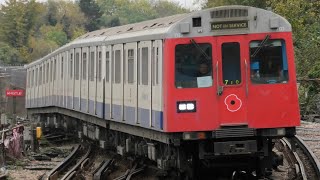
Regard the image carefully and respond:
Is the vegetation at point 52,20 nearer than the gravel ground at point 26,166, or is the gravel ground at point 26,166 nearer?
the gravel ground at point 26,166

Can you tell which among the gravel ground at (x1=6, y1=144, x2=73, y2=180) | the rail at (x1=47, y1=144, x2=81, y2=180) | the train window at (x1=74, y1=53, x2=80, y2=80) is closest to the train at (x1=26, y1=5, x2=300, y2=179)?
the rail at (x1=47, y1=144, x2=81, y2=180)

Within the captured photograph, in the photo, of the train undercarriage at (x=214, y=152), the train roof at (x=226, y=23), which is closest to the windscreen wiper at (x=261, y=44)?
the train roof at (x=226, y=23)

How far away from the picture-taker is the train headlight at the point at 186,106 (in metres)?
11.8

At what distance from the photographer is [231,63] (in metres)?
11.9

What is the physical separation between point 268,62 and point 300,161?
12.8 feet

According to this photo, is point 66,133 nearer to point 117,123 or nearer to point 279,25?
point 117,123

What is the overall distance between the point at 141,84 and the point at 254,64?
8.27 feet

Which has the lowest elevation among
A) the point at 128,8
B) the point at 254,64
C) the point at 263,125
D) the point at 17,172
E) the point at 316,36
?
the point at 17,172

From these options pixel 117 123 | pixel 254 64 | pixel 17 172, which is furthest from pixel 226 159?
pixel 17 172

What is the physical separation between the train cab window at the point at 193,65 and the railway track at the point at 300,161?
7.03 feet

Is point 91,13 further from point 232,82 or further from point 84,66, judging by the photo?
point 232,82

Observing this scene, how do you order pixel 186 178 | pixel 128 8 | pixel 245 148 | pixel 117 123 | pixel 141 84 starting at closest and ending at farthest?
pixel 245 148 < pixel 186 178 < pixel 141 84 < pixel 117 123 < pixel 128 8

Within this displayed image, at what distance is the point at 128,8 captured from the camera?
142 meters

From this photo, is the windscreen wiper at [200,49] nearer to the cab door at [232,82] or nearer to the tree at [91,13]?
the cab door at [232,82]
